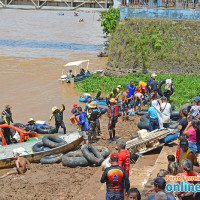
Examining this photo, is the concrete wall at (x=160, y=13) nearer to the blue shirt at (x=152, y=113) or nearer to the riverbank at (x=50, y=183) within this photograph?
the blue shirt at (x=152, y=113)

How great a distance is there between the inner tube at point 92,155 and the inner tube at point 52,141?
1786 millimetres

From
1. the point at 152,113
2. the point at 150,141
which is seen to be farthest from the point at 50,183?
the point at 152,113

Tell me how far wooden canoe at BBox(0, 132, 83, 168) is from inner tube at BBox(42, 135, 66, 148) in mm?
249

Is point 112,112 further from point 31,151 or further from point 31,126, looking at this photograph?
point 31,126

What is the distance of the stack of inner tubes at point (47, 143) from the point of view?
15336mm

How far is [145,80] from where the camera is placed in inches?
1070

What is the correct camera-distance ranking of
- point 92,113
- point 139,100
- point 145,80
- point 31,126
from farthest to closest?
point 145,80, point 139,100, point 31,126, point 92,113

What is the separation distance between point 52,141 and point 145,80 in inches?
500

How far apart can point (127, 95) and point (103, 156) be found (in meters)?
5.17

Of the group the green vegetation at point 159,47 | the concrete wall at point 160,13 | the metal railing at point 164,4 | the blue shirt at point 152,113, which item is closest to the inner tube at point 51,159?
the blue shirt at point 152,113

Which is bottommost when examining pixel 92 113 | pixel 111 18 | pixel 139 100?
pixel 139 100

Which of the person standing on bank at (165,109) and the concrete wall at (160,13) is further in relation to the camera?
the concrete wall at (160,13)

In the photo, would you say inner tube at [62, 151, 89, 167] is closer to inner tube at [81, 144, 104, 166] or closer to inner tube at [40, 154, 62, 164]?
inner tube at [81, 144, 104, 166]

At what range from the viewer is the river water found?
2553 cm
